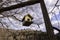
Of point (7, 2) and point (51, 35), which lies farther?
point (7, 2)

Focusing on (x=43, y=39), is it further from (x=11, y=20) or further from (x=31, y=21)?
(x=11, y=20)

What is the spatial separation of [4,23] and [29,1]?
4.75 ft

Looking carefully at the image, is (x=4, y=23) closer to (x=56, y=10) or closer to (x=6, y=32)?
(x=6, y=32)

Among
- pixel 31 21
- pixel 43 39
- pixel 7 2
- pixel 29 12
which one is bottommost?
pixel 43 39

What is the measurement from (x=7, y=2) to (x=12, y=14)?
0.25 metres

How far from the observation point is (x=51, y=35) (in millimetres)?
1579

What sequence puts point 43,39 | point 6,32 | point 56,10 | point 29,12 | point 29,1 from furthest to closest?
point 29,12, point 56,10, point 6,32, point 43,39, point 29,1

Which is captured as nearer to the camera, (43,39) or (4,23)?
(43,39)

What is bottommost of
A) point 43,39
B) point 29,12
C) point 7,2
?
point 43,39

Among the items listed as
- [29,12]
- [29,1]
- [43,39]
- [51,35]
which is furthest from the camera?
[29,12]

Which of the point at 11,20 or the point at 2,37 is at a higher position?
the point at 11,20

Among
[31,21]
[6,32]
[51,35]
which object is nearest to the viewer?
[51,35]

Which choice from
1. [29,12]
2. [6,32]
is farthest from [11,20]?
[6,32]

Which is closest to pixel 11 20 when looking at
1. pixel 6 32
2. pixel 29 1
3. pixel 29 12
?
pixel 29 12
